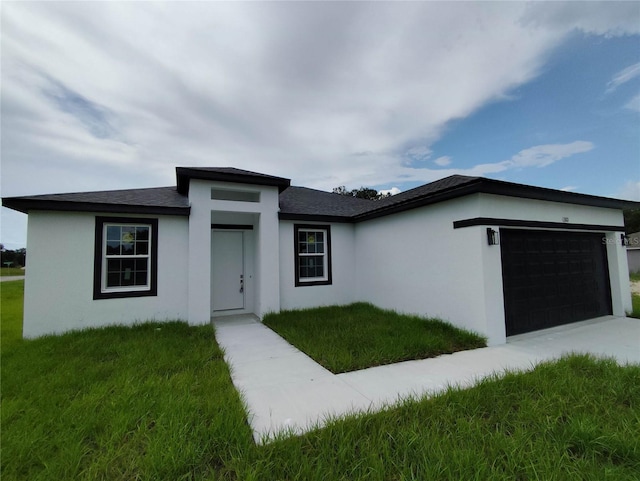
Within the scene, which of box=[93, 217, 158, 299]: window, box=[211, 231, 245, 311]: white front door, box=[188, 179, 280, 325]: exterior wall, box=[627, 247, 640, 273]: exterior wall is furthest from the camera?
box=[627, 247, 640, 273]: exterior wall

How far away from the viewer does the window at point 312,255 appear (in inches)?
335

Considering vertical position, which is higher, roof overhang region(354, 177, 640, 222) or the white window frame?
roof overhang region(354, 177, 640, 222)

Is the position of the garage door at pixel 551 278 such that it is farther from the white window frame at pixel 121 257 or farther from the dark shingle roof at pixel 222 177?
the white window frame at pixel 121 257

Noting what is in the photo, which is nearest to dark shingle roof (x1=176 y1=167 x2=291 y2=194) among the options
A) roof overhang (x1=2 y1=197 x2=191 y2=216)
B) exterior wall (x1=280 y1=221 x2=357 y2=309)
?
roof overhang (x1=2 y1=197 x2=191 y2=216)

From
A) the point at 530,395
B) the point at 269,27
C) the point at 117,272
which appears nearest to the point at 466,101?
the point at 269,27

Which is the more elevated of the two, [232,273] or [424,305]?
[232,273]

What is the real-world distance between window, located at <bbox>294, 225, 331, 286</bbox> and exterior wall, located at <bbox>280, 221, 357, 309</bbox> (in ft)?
0.48

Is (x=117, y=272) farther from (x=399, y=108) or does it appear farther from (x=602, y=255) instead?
(x=602, y=255)

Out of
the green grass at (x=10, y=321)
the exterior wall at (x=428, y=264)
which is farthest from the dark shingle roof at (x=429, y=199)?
the green grass at (x=10, y=321)

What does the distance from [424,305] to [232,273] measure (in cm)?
565

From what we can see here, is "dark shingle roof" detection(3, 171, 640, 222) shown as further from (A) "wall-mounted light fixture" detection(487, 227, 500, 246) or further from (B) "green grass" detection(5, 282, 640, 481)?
(B) "green grass" detection(5, 282, 640, 481)

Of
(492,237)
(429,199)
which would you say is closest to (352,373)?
(492,237)

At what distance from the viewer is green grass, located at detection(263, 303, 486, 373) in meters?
4.47

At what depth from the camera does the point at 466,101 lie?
30.5 feet
